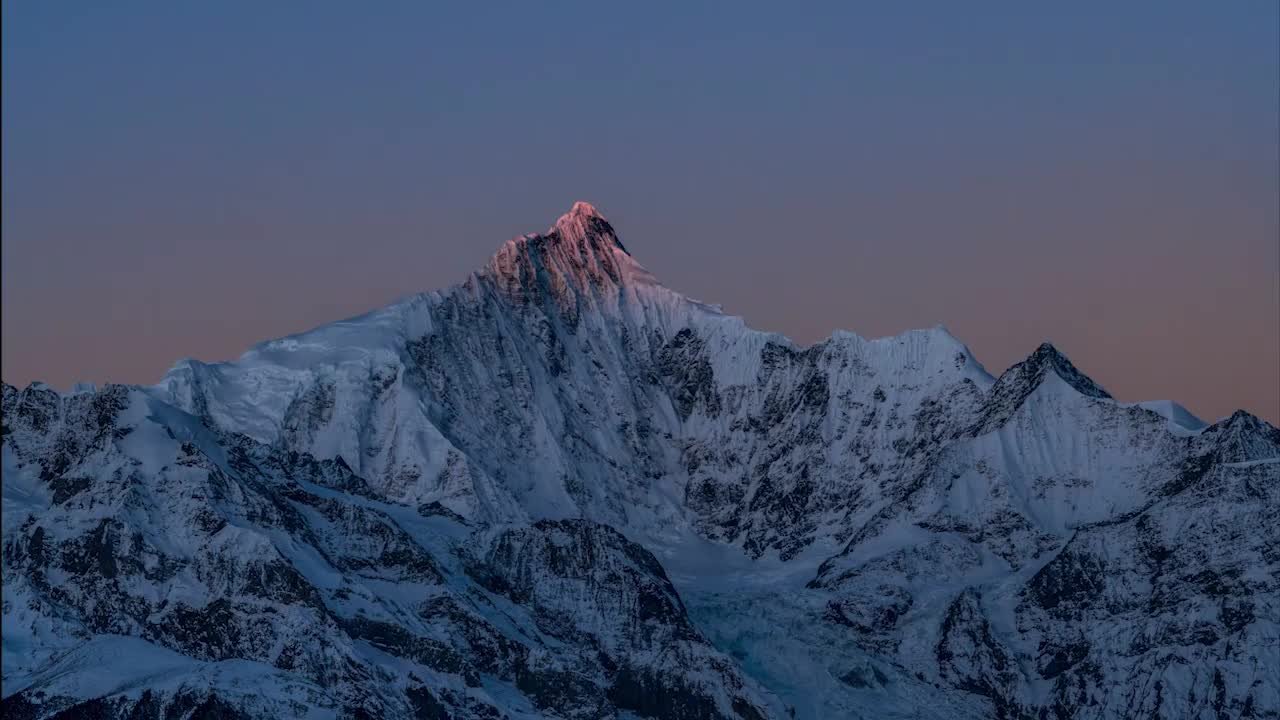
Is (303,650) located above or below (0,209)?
above

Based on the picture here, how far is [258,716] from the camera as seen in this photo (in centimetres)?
17388

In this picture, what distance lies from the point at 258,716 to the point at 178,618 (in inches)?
1085

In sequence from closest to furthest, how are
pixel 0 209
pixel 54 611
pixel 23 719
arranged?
pixel 0 209
pixel 23 719
pixel 54 611

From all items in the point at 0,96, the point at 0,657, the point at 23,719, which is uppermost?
the point at 23,719

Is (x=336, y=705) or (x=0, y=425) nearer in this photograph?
(x=0, y=425)

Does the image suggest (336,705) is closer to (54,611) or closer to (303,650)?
(303,650)

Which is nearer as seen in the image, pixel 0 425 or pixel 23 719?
pixel 0 425

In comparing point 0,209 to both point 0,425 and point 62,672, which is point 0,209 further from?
point 62,672

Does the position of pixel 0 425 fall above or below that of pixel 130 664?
below

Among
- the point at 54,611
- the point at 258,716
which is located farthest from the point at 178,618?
the point at 258,716

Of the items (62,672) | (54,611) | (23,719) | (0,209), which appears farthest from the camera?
(54,611)

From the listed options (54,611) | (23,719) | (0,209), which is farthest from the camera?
(54,611)

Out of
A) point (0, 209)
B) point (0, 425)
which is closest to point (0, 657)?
point (0, 425)

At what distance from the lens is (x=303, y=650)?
641 feet
